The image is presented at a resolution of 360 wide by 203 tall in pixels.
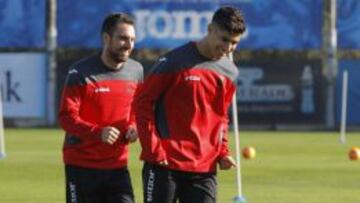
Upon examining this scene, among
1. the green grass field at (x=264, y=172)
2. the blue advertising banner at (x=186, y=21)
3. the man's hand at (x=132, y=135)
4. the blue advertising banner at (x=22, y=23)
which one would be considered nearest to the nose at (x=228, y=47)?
the man's hand at (x=132, y=135)

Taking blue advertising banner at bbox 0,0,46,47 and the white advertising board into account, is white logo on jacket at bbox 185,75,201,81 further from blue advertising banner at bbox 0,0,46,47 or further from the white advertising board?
blue advertising banner at bbox 0,0,46,47

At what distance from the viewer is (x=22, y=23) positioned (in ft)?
126

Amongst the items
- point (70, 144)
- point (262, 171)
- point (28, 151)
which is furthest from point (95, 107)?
point (28, 151)

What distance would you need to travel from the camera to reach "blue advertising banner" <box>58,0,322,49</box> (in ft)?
125

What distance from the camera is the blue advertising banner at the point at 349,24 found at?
37656mm

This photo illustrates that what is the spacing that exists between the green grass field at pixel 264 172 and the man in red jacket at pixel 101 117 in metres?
6.86

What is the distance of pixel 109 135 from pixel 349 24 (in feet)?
97.7

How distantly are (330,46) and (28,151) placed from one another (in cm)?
1479

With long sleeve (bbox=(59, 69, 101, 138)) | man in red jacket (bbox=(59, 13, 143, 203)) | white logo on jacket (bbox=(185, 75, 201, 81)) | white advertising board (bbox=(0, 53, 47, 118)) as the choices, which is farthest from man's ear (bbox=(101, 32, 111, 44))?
white advertising board (bbox=(0, 53, 47, 118))

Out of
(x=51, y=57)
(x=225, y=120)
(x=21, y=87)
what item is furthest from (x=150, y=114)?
(x=51, y=57)

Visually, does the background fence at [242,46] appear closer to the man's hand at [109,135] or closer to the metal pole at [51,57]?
the metal pole at [51,57]

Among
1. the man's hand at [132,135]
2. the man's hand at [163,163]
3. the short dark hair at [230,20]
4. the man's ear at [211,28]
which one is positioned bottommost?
the man's hand at [163,163]

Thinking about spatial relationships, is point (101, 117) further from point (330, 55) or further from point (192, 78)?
point (330, 55)

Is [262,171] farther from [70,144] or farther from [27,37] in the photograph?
[27,37]
